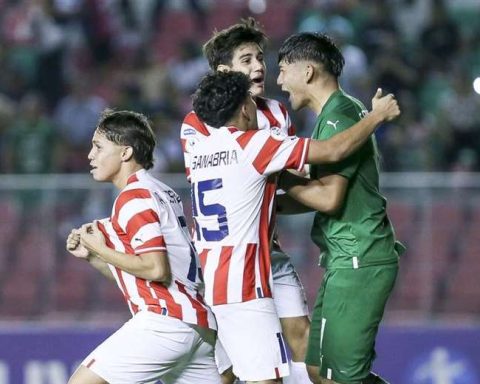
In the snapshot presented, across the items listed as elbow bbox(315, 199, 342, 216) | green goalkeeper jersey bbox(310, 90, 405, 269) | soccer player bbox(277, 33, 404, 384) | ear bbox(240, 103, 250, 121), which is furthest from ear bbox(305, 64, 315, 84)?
elbow bbox(315, 199, 342, 216)

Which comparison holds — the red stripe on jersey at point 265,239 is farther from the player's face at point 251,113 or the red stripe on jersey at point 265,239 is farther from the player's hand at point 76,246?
the player's hand at point 76,246

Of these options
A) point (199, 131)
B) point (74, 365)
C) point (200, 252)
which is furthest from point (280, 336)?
A: point (74, 365)

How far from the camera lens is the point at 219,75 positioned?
575cm

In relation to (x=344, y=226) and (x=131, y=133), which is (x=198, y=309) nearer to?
(x=344, y=226)

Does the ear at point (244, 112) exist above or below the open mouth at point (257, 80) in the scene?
below

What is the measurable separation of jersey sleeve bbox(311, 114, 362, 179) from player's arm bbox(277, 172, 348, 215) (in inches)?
1.2

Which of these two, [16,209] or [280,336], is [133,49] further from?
[280,336]

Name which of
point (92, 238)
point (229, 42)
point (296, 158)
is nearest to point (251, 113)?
point (296, 158)

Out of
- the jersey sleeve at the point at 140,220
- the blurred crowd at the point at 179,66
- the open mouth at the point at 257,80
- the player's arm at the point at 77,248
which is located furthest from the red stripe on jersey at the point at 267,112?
the blurred crowd at the point at 179,66

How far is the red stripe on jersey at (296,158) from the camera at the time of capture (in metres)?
5.64

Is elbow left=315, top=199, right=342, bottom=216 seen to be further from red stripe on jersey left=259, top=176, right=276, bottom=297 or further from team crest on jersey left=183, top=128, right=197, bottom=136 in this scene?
team crest on jersey left=183, top=128, right=197, bottom=136

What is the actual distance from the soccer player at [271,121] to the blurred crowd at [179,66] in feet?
15.4

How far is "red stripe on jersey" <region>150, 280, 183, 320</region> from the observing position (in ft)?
A: 19.3

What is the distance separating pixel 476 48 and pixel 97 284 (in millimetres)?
4791
